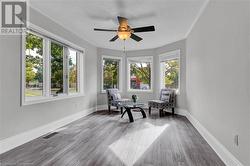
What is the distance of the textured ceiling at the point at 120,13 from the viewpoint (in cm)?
311

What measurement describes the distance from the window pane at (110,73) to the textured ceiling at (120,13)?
8.13 feet

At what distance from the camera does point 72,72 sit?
16.7 ft

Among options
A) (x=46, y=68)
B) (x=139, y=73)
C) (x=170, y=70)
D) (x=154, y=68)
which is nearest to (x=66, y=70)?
(x=46, y=68)

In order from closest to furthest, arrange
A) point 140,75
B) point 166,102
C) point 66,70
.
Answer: point 66,70 < point 166,102 < point 140,75

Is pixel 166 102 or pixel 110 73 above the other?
pixel 110 73

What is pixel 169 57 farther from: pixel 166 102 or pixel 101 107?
pixel 101 107

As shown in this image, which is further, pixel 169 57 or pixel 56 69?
pixel 169 57

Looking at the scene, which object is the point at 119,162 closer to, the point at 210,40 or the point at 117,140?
the point at 117,140

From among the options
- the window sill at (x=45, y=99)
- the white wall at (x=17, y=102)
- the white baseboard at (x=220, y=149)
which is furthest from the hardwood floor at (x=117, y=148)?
the window sill at (x=45, y=99)

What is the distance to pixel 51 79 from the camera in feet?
13.2

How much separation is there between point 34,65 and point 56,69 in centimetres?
80

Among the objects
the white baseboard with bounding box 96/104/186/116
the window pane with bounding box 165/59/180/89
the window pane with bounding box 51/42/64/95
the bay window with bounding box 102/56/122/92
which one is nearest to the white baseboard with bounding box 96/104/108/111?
the white baseboard with bounding box 96/104/186/116

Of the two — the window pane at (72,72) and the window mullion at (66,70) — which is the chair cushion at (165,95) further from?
the window mullion at (66,70)

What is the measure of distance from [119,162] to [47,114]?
2.20m
